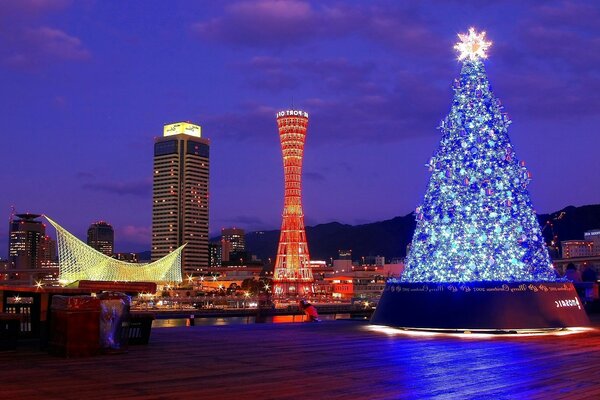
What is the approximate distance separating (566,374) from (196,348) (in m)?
6.61

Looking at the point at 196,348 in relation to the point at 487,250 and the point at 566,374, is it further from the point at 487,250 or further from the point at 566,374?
the point at 487,250

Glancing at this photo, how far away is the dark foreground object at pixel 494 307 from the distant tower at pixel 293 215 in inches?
2362

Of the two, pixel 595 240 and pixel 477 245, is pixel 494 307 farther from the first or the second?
pixel 595 240

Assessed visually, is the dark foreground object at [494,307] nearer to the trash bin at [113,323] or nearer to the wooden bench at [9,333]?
the trash bin at [113,323]

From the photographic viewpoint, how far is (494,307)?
1694cm

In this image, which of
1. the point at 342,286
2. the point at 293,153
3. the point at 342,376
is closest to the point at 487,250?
the point at 342,376

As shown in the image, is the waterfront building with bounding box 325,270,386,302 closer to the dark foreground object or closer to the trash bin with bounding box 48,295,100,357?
the dark foreground object

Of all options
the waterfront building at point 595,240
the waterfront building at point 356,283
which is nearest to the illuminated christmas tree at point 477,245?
the waterfront building at point 356,283

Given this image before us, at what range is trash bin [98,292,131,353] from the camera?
11.4m

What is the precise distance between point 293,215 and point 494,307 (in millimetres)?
66192

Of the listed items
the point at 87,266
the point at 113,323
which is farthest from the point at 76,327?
the point at 87,266

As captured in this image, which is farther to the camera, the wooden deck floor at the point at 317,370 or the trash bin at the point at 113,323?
the trash bin at the point at 113,323

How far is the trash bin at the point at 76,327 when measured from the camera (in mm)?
11008

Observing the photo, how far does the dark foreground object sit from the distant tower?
5999cm
